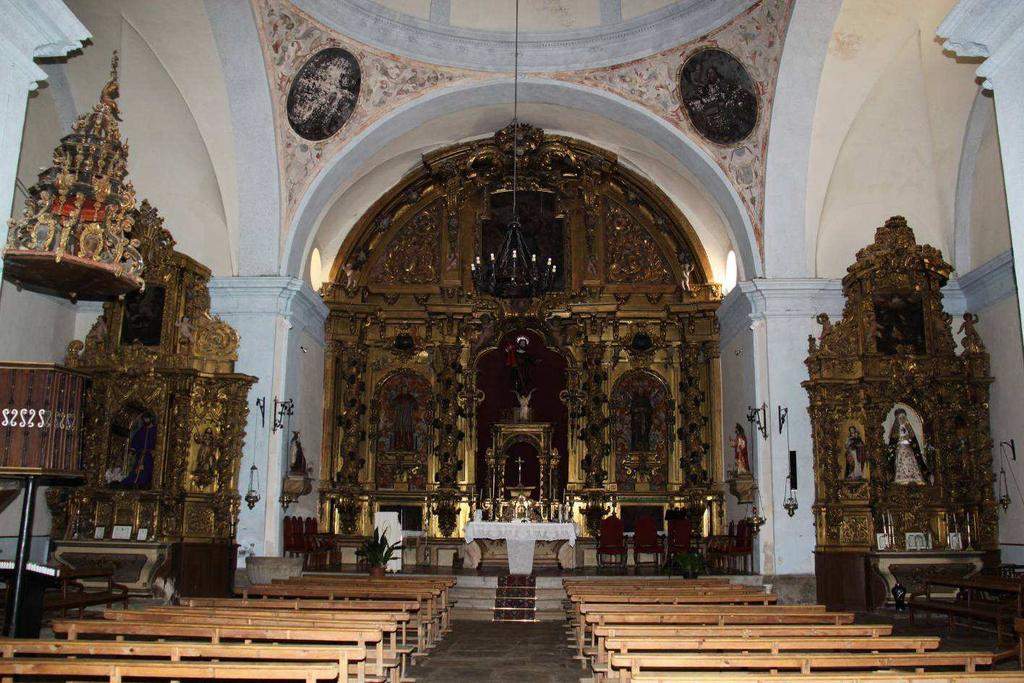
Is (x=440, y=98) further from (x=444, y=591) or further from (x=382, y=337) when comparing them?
(x=444, y=591)

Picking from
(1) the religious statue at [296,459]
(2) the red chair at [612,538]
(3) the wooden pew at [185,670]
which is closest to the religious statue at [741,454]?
(2) the red chair at [612,538]

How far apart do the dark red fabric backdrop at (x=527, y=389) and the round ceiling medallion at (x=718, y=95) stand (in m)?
5.71

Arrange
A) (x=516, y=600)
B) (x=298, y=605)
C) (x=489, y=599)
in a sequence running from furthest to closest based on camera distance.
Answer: (x=489, y=599), (x=516, y=600), (x=298, y=605)

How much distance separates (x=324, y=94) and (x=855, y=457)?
31.7 ft

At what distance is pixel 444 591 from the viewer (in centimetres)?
1072

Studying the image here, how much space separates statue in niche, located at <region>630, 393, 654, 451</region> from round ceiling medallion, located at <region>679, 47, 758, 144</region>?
216 inches

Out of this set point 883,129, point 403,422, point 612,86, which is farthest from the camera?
point 403,422

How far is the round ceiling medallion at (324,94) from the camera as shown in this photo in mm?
14398

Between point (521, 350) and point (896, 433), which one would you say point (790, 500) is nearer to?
point (896, 433)

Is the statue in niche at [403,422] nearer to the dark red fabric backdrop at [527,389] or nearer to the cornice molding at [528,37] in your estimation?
the dark red fabric backdrop at [527,389]

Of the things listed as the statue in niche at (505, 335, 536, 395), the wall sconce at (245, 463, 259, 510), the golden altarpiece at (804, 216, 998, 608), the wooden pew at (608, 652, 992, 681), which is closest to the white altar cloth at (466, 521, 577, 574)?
the wall sconce at (245, 463, 259, 510)

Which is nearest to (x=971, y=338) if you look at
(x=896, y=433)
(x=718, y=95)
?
(x=896, y=433)

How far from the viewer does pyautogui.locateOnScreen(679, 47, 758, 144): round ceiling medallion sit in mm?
14406

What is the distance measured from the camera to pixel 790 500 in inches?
527
